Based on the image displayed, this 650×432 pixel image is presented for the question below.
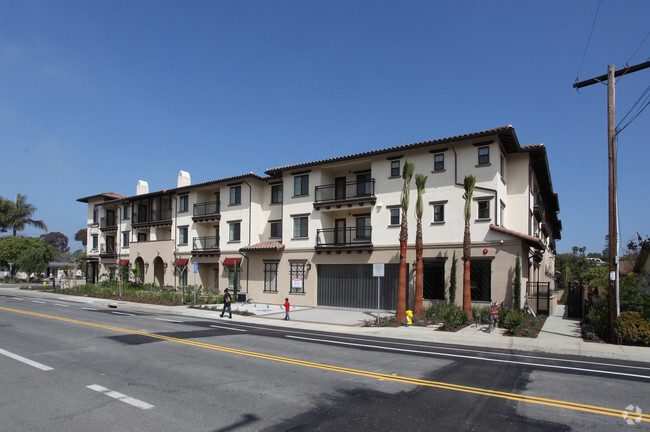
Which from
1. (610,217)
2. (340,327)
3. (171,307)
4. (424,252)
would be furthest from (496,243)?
(171,307)

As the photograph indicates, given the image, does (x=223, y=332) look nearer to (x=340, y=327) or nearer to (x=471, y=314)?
(x=340, y=327)

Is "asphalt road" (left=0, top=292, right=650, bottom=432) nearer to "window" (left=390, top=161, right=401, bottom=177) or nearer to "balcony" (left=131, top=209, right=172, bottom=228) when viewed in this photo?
"window" (left=390, top=161, right=401, bottom=177)

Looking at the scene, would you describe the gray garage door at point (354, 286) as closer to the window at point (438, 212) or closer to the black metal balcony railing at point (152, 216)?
the window at point (438, 212)

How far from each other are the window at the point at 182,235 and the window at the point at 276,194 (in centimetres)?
948

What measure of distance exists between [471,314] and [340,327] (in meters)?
5.96

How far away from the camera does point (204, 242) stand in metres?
34.7

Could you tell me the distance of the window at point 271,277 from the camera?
2933 centimetres

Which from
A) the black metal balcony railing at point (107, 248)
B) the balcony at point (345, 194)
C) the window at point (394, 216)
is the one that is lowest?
the black metal balcony railing at point (107, 248)

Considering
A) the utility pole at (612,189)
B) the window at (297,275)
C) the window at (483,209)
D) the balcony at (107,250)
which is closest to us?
the utility pole at (612,189)

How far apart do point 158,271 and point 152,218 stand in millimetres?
5166

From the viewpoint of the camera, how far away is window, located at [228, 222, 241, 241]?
32.1m

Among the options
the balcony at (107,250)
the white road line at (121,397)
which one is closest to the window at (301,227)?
the white road line at (121,397)

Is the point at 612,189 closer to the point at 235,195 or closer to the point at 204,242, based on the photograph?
the point at 235,195

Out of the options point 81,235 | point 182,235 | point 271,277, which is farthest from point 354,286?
point 81,235
